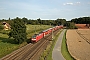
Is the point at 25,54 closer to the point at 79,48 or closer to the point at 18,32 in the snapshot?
the point at 18,32

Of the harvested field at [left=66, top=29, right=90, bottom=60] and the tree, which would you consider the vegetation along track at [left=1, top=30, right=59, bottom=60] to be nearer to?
the tree

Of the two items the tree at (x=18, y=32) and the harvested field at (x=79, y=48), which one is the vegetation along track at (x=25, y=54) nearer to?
the tree at (x=18, y=32)

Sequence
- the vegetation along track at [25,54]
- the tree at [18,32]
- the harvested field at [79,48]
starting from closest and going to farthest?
the vegetation along track at [25,54] → the harvested field at [79,48] → the tree at [18,32]

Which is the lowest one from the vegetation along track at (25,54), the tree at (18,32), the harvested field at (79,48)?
the harvested field at (79,48)

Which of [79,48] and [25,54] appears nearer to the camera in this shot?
[25,54]

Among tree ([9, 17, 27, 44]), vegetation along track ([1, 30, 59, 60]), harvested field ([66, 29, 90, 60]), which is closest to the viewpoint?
vegetation along track ([1, 30, 59, 60])

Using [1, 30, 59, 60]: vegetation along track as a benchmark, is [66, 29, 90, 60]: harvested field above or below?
below

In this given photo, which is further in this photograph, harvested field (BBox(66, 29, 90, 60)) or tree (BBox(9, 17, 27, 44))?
tree (BBox(9, 17, 27, 44))

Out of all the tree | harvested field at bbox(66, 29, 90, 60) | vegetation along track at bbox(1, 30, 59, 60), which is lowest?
harvested field at bbox(66, 29, 90, 60)

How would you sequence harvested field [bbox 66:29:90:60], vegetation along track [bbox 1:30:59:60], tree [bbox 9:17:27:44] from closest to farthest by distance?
vegetation along track [bbox 1:30:59:60] < harvested field [bbox 66:29:90:60] < tree [bbox 9:17:27:44]

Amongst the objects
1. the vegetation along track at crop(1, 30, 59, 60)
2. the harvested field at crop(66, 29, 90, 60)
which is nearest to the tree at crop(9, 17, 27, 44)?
the vegetation along track at crop(1, 30, 59, 60)

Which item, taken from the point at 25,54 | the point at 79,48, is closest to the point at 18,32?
the point at 25,54

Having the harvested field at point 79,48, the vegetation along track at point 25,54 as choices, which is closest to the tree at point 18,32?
the vegetation along track at point 25,54

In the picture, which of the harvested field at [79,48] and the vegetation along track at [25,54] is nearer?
the vegetation along track at [25,54]
